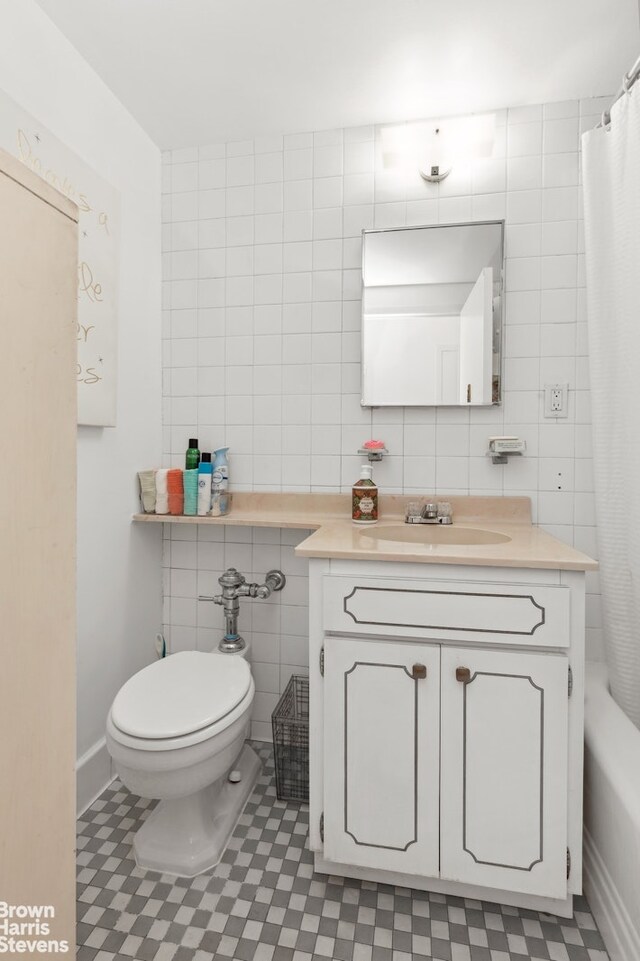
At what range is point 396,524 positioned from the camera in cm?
169

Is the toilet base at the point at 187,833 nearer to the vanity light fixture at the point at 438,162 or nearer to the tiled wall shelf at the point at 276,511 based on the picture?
the tiled wall shelf at the point at 276,511

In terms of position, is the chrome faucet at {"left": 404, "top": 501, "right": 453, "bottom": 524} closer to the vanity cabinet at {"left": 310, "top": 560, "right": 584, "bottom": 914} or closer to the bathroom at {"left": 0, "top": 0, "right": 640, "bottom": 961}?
the bathroom at {"left": 0, "top": 0, "right": 640, "bottom": 961}

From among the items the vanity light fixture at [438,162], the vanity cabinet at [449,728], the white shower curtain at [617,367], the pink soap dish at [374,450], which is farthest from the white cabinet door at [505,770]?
the vanity light fixture at [438,162]

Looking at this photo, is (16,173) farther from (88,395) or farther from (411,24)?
(411,24)

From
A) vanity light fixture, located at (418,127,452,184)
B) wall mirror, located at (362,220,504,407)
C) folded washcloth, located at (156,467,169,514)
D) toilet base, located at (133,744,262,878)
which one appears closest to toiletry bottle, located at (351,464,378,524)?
wall mirror, located at (362,220,504,407)

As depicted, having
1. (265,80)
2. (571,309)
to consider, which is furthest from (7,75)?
(571,309)

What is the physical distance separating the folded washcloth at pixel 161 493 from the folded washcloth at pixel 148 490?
0.04 m

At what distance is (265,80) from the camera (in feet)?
5.26

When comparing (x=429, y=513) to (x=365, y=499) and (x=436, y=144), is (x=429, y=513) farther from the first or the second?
(x=436, y=144)

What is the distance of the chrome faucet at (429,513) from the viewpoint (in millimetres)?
1691

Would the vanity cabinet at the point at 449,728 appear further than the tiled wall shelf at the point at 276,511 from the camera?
No

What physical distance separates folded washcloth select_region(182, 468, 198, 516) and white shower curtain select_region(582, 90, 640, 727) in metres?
1.31

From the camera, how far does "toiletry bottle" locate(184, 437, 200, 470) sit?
1849 millimetres

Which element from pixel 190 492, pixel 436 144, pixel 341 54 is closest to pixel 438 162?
pixel 436 144
